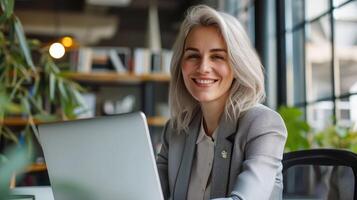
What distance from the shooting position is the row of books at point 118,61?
15.7 feet

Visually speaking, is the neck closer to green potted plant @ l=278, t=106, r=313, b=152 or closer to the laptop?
the laptop

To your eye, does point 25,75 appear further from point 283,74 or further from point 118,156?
point 283,74

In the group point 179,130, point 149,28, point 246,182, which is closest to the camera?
point 246,182

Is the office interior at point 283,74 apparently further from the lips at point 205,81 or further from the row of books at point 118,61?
the lips at point 205,81

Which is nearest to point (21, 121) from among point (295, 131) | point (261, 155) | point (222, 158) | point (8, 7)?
point (295, 131)

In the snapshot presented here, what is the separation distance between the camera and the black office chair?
3.90 ft

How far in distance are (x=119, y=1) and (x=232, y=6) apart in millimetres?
1307

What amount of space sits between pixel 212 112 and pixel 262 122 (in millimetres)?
202

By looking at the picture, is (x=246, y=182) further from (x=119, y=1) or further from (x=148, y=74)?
(x=119, y=1)

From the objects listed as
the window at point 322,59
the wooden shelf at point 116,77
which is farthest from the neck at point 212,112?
the wooden shelf at point 116,77

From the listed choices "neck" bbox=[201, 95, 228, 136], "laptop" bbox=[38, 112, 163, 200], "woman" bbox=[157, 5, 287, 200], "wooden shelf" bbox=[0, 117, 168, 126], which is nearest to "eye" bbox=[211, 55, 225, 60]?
"woman" bbox=[157, 5, 287, 200]

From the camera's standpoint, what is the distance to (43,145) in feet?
2.96

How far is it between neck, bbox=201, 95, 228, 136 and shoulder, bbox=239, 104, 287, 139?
10cm

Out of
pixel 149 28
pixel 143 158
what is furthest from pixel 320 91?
pixel 149 28
